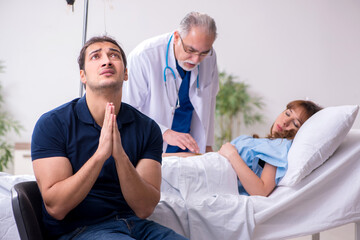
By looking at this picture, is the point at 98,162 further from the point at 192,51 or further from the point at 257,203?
the point at 192,51

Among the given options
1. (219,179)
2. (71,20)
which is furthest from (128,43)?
(219,179)

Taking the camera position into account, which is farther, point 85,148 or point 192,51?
point 192,51

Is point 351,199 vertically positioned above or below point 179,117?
below

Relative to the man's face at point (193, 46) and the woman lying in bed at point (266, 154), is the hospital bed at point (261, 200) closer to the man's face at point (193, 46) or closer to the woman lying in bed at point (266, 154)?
the woman lying in bed at point (266, 154)

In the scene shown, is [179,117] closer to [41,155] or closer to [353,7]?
[41,155]

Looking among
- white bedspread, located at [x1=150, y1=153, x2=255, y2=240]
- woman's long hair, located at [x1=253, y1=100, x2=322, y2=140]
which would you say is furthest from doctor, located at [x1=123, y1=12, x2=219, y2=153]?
woman's long hair, located at [x1=253, y1=100, x2=322, y2=140]

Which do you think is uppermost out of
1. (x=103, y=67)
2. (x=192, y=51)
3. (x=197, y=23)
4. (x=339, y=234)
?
(x=197, y=23)

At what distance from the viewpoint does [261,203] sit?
5.32ft

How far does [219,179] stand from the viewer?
1720 mm

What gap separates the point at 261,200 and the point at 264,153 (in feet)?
0.80

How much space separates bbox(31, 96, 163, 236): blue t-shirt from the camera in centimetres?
117

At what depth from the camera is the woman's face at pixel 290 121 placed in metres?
1.97

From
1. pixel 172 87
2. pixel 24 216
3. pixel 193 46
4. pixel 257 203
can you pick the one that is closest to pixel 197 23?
pixel 193 46

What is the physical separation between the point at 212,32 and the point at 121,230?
1135 millimetres
